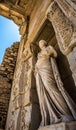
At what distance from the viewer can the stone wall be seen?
5107 millimetres

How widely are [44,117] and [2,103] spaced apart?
251 cm

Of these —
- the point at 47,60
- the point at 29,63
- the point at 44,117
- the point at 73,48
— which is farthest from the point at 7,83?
the point at 73,48

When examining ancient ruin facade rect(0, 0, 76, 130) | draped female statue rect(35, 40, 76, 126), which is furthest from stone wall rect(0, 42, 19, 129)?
draped female statue rect(35, 40, 76, 126)

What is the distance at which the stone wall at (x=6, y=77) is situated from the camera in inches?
201

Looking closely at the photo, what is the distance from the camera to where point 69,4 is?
3.52 m

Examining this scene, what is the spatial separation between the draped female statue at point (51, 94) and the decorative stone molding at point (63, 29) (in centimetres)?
45

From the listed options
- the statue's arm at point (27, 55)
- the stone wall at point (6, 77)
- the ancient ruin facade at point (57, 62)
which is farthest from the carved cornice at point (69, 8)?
the stone wall at point (6, 77)

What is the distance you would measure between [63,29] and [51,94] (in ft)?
4.57

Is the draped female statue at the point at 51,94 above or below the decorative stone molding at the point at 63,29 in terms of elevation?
below

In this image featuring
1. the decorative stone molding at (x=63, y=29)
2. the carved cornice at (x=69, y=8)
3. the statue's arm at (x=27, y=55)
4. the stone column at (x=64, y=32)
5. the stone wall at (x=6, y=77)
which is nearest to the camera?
the stone column at (x=64, y=32)

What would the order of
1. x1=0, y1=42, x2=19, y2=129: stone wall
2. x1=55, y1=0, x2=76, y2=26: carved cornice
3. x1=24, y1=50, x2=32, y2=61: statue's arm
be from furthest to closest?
x1=0, y1=42, x2=19, y2=129: stone wall < x1=24, y1=50, x2=32, y2=61: statue's arm < x1=55, y1=0, x2=76, y2=26: carved cornice

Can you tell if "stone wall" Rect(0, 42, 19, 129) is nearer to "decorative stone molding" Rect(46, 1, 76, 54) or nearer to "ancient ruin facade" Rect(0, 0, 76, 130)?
"ancient ruin facade" Rect(0, 0, 76, 130)

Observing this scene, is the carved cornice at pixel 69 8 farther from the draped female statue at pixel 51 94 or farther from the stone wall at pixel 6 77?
the stone wall at pixel 6 77

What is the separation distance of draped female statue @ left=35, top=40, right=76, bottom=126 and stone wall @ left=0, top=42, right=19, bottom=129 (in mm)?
2112
